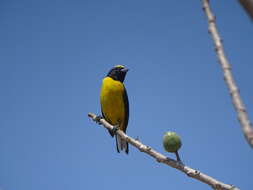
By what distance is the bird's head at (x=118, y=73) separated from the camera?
9.84m

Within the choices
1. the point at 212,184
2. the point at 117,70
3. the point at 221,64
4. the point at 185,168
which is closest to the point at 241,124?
the point at 221,64

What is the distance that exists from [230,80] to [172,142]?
5.77ft

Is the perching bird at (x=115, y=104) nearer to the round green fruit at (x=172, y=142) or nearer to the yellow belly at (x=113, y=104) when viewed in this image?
the yellow belly at (x=113, y=104)

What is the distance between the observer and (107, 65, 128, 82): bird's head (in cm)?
984

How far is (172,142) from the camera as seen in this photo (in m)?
2.81

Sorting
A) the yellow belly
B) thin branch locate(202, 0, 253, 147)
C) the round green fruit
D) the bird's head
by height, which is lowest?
thin branch locate(202, 0, 253, 147)

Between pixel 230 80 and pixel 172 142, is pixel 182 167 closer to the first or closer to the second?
pixel 172 142

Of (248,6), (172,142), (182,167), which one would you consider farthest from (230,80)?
(172,142)

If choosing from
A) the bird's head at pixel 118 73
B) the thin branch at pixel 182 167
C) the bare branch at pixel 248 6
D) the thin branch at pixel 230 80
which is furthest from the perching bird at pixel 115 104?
the bare branch at pixel 248 6

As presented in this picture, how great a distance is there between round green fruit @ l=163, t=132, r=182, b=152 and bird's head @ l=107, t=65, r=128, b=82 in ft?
22.7

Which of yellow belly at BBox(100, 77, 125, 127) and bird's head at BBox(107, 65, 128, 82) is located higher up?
bird's head at BBox(107, 65, 128, 82)

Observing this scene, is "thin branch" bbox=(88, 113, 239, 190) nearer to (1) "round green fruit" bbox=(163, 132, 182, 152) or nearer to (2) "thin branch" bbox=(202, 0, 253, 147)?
(1) "round green fruit" bbox=(163, 132, 182, 152)

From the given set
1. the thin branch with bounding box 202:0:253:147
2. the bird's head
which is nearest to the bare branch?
the thin branch with bounding box 202:0:253:147

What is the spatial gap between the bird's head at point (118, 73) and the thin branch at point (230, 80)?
27.9 feet
